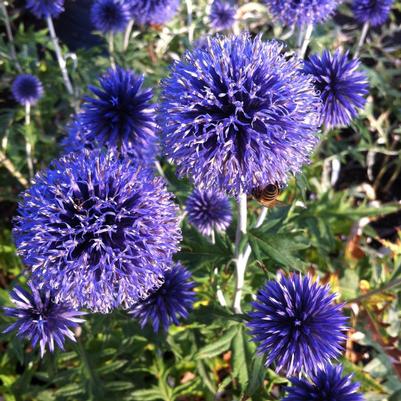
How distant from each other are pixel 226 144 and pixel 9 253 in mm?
2542

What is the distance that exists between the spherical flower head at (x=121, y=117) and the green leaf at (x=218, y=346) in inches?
36.9

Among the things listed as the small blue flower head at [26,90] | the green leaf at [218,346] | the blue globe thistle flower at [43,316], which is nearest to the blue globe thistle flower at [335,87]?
the green leaf at [218,346]

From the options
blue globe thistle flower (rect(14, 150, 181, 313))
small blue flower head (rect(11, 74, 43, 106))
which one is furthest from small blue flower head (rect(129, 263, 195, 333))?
small blue flower head (rect(11, 74, 43, 106))

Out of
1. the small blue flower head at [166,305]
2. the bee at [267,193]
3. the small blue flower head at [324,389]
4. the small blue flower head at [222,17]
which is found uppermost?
the bee at [267,193]

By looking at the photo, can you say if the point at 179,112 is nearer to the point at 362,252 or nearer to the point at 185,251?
the point at 185,251

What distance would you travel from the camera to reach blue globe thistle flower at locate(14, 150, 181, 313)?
1.50 meters

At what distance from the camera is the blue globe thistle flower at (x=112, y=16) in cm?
337

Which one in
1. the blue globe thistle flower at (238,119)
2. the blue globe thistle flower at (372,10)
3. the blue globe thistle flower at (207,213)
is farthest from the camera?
the blue globe thistle flower at (372,10)

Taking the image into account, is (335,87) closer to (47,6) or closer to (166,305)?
(166,305)

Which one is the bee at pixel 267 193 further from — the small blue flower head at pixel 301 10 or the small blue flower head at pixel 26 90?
the small blue flower head at pixel 26 90

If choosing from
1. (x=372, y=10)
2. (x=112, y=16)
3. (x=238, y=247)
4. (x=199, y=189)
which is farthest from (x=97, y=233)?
(x=372, y=10)

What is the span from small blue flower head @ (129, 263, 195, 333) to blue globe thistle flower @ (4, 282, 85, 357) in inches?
12.2

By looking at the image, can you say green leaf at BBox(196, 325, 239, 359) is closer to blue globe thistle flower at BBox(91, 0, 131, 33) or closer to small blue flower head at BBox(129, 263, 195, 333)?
small blue flower head at BBox(129, 263, 195, 333)

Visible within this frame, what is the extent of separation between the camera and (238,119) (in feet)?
4.81
